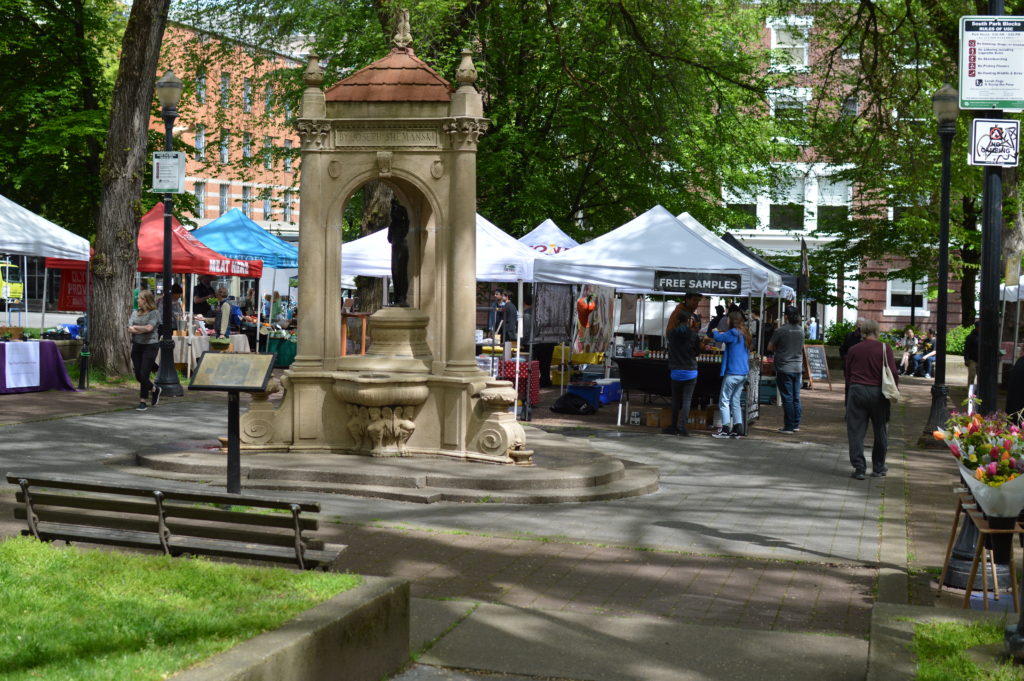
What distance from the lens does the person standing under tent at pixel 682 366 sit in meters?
17.1

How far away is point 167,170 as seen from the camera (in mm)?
21250

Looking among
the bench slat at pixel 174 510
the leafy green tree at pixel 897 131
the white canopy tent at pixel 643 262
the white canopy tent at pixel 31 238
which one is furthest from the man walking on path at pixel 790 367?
the bench slat at pixel 174 510

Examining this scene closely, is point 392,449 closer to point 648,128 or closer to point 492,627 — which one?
point 492,627

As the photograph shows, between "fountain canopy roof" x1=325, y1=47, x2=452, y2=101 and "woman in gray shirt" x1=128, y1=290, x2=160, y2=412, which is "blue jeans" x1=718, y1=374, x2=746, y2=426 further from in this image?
"woman in gray shirt" x1=128, y1=290, x2=160, y2=412

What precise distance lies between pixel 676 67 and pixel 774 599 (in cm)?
A: 1506

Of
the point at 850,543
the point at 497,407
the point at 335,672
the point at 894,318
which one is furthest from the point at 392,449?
the point at 894,318

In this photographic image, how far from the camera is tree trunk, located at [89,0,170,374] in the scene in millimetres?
22828

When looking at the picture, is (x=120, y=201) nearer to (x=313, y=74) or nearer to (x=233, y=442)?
(x=313, y=74)

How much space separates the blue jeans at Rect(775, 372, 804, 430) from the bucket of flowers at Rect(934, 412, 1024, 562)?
11.3 m

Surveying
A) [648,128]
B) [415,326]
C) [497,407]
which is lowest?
[497,407]

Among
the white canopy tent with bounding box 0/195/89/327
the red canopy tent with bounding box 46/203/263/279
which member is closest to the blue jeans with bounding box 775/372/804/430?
the white canopy tent with bounding box 0/195/89/327

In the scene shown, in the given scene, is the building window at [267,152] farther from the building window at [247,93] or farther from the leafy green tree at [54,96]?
the leafy green tree at [54,96]

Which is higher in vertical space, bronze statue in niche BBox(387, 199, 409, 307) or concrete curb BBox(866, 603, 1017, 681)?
bronze statue in niche BBox(387, 199, 409, 307)

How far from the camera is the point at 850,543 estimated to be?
10.1 meters
